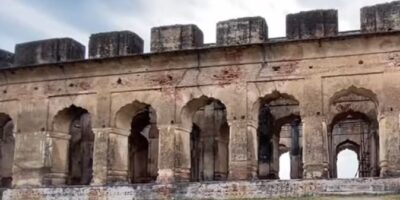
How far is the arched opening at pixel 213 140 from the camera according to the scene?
Result: 17.0m

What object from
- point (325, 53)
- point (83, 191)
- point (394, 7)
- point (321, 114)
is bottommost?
point (83, 191)

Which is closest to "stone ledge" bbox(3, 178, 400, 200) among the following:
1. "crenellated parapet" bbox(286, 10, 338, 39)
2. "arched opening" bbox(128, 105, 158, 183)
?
"crenellated parapet" bbox(286, 10, 338, 39)

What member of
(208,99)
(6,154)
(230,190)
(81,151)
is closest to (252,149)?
(230,190)

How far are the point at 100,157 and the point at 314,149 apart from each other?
181 inches

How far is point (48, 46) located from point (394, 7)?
7.66 metres

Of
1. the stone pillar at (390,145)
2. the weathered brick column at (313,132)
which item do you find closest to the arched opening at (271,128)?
the weathered brick column at (313,132)

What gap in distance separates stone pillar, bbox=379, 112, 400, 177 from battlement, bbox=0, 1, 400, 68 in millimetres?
1731

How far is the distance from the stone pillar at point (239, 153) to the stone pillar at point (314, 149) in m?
1.18

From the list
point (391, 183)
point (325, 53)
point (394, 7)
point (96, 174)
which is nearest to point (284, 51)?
point (325, 53)

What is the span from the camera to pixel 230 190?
539 inches

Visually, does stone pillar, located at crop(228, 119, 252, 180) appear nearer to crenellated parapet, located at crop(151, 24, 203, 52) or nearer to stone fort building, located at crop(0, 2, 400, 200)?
stone fort building, located at crop(0, 2, 400, 200)

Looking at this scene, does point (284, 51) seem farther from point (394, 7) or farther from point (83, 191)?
point (83, 191)

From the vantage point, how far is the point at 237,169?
45.9 ft

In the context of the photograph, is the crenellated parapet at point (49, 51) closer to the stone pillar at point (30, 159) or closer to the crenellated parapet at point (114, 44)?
the crenellated parapet at point (114, 44)
